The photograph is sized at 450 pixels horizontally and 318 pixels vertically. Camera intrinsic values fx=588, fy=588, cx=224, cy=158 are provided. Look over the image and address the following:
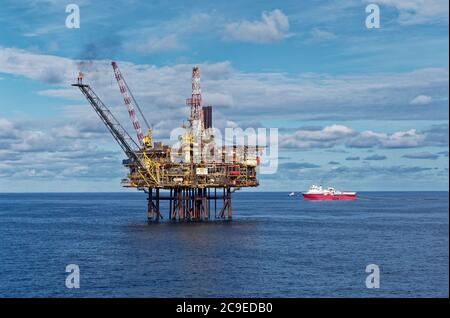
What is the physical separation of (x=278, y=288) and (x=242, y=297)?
190 inches

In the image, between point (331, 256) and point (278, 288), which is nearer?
point (278, 288)

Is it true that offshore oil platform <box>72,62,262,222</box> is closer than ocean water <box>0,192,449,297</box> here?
No

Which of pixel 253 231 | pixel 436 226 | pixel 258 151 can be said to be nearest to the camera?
pixel 253 231

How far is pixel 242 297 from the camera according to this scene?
46500mm

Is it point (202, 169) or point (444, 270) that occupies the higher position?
point (202, 169)

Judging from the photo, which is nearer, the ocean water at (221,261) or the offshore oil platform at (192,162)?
the ocean water at (221,261)

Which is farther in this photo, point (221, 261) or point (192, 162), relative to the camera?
point (192, 162)

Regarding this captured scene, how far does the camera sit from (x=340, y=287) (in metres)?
50.8

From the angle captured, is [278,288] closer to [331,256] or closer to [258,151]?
[331,256]

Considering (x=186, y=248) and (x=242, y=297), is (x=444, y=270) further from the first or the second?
(x=186, y=248)
